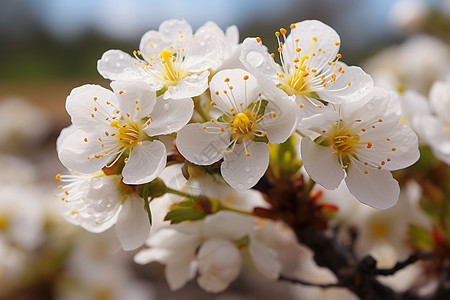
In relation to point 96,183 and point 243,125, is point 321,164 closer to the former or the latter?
→ point 243,125

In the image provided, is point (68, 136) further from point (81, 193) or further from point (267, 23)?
point (267, 23)

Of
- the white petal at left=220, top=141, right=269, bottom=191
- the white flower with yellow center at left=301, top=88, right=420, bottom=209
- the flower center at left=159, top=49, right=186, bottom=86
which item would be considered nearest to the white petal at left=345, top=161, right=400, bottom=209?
the white flower with yellow center at left=301, top=88, right=420, bottom=209

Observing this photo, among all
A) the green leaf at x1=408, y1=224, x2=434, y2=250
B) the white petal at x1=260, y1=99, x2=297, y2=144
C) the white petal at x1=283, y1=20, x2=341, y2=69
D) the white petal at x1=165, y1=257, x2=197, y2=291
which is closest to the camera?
the white petal at x1=260, y1=99, x2=297, y2=144

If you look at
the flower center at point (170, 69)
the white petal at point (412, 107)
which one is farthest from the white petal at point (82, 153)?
the white petal at point (412, 107)

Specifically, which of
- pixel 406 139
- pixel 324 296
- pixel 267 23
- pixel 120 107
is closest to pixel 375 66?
pixel 324 296

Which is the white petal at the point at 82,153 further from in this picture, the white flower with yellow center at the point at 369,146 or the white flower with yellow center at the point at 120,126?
the white flower with yellow center at the point at 369,146

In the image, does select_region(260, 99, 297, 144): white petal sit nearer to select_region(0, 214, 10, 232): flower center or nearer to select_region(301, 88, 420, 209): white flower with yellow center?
select_region(301, 88, 420, 209): white flower with yellow center

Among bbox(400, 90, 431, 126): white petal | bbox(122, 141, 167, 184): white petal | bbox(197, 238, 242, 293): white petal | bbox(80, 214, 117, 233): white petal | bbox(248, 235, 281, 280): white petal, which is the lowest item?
bbox(248, 235, 281, 280): white petal

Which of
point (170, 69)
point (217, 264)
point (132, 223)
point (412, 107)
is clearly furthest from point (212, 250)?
point (412, 107)
